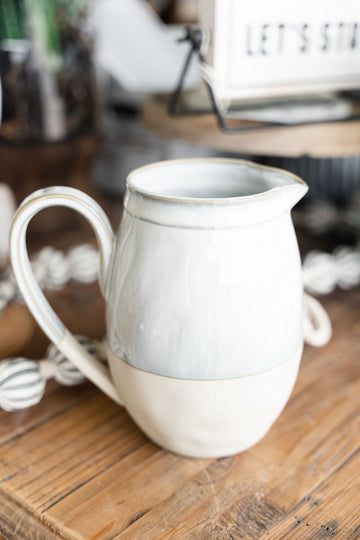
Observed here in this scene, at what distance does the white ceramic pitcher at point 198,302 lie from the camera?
0.32 metres

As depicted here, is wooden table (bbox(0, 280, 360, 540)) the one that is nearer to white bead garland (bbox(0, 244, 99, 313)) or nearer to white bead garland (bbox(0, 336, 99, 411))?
white bead garland (bbox(0, 336, 99, 411))

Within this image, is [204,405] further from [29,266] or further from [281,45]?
[281,45]

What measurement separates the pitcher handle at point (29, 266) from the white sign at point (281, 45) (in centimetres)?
22

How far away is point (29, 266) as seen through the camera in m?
0.36

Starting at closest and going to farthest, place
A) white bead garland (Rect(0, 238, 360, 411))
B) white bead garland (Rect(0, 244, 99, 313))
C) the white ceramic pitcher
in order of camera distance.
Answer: the white ceramic pitcher
white bead garland (Rect(0, 238, 360, 411))
white bead garland (Rect(0, 244, 99, 313))

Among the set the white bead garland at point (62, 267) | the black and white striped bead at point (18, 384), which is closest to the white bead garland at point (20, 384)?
the black and white striped bead at point (18, 384)

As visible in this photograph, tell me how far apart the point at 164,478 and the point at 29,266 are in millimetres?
171

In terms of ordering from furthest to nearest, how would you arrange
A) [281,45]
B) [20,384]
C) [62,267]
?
[62,267], [281,45], [20,384]

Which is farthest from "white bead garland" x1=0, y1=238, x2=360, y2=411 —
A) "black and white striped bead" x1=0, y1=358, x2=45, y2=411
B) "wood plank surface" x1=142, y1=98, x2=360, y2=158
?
"wood plank surface" x1=142, y1=98, x2=360, y2=158

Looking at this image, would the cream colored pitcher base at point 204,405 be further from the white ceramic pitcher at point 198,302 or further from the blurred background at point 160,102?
the blurred background at point 160,102

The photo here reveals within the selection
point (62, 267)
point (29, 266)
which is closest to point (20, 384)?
point (29, 266)

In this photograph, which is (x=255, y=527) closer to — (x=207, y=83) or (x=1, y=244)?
(x=207, y=83)

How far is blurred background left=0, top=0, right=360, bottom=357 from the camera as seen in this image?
0.51 metres

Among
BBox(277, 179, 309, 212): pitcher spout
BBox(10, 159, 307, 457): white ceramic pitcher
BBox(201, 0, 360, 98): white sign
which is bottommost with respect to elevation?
BBox(10, 159, 307, 457): white ceramic pitcher
